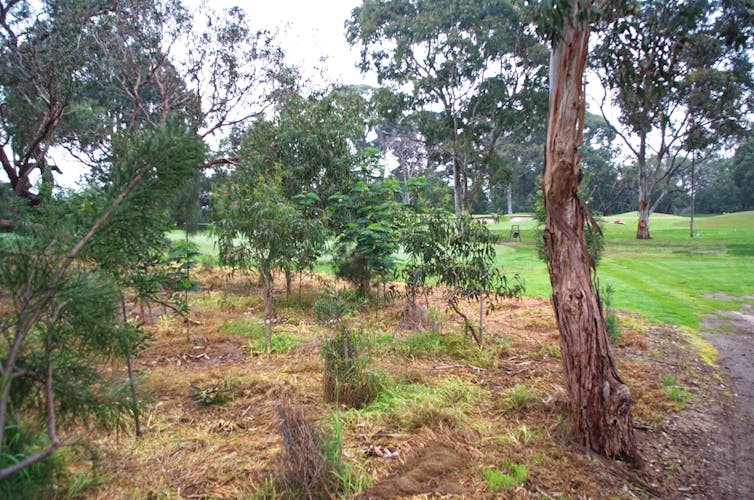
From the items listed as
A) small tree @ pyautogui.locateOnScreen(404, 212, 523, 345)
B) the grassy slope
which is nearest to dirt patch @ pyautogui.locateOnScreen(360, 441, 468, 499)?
small tree @ pyautogui.locateOnScreen(404, 212, 523, 345)

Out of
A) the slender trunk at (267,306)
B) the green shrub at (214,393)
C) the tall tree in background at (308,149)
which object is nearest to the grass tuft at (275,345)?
the slender trunk at (267,306)

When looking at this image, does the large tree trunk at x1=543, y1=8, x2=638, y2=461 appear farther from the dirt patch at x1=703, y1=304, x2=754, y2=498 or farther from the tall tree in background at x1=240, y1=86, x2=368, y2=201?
the tall tree in background at x1=240, y1=86, x2=368, y2=201

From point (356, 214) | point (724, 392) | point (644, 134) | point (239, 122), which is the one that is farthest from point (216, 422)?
point (644, 134)

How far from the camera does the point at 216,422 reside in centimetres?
385

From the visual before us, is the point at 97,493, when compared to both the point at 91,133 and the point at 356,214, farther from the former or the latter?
the point at 91,133

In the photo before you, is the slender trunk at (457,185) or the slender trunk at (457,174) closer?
the slender trunk at (457,174)

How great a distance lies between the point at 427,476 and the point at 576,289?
1.84m

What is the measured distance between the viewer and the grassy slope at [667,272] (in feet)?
30.8

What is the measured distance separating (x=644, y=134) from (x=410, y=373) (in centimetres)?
2661

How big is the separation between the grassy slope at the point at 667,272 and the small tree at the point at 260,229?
135cm

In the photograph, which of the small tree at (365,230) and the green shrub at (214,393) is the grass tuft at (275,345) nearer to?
the green shrub at (214,393)

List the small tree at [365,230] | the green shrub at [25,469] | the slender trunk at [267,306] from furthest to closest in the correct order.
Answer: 1. the small tree at [365,230]
2. the slender trunk at [267,306]
3. the green shrub at [25,469]

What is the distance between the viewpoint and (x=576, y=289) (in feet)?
11.7

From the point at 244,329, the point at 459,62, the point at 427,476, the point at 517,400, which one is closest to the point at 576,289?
the point at 517,400
